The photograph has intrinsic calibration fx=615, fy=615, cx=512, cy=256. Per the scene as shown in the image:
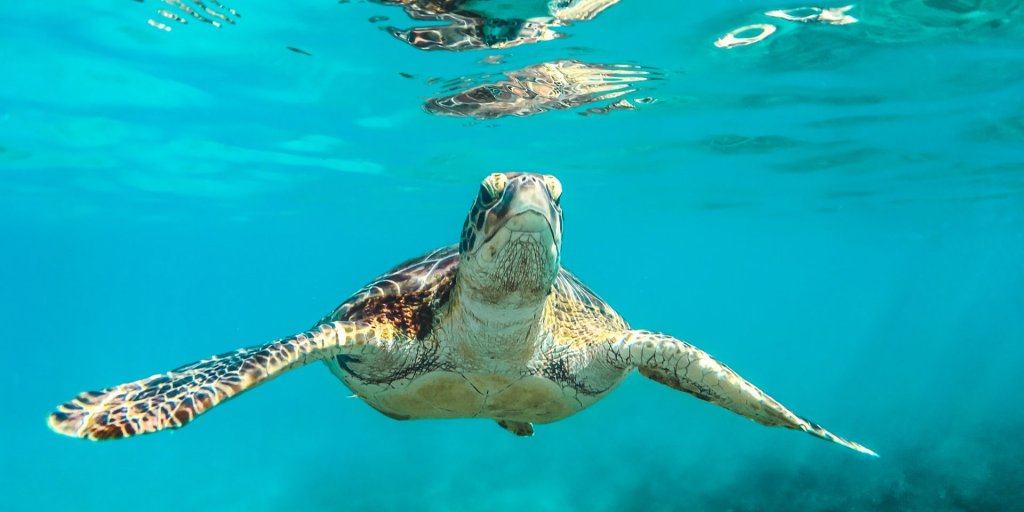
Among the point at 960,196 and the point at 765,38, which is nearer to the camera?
the point at 765,38

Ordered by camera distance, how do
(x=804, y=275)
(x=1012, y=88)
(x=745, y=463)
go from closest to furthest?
(x=1012, y=88), (x=745, y=463), (x=804, y=275)

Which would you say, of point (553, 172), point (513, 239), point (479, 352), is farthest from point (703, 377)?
point (553, 172)

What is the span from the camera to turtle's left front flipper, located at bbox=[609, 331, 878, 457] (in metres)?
3.91

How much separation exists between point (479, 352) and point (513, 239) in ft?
4.61

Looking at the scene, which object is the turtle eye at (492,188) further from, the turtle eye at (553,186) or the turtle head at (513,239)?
the turtle eye at (553,186)

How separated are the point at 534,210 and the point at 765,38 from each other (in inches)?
349

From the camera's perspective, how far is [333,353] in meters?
4.18

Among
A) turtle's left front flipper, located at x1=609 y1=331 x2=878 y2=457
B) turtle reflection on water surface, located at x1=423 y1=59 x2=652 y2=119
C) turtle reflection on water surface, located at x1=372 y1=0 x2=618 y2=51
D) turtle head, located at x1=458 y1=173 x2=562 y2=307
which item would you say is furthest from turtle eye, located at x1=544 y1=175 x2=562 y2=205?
turtle reflection on water surface, located at x1=423 y1=59 x2=652 y2=119

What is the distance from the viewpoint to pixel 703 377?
13.4ft

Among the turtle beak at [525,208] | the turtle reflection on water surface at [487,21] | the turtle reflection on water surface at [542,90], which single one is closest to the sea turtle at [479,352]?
the turtle beak at [525,208]

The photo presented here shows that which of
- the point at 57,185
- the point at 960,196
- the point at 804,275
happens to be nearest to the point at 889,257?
the point at 804,275

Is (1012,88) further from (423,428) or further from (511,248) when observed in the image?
(423,428)

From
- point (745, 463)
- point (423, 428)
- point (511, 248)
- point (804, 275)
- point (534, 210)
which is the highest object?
point (534, 210)

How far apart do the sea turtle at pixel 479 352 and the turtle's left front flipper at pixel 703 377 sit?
12 millimetres
